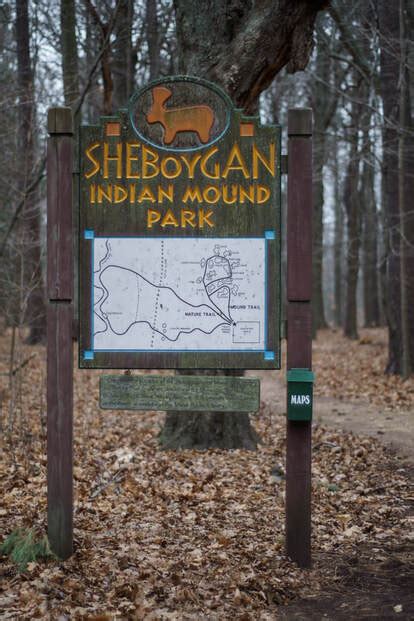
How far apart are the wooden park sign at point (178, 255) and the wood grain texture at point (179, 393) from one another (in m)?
0.01

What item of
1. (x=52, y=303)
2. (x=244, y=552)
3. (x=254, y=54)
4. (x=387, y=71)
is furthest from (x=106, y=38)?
(x=244, y=552)

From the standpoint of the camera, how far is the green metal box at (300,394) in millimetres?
5516

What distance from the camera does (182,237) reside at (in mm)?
5621

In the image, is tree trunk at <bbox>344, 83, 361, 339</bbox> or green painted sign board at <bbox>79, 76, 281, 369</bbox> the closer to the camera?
green painted sign board at <bbox>79, 76, 281, 369</bbox>

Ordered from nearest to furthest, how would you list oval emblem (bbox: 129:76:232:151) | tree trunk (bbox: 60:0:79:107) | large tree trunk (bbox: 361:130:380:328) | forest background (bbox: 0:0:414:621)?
forest background (bbox: 0:0:414:621) → oval emblem (bbox: 129:76:232:151) → tree trunk (bbox: 60:0:79:107) → large tree trunk (bbox: 361:130:380:328)

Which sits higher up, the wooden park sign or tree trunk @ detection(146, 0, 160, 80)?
tree trunk @ detection(146, 0, 160, 80)

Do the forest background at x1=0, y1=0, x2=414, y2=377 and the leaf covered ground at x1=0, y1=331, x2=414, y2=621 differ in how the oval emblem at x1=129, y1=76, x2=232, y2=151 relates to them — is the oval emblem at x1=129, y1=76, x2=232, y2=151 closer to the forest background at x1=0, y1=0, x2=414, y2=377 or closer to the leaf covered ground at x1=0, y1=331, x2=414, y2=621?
the leaf covered ground at x1=0, y1=331, x2=414, y2=621

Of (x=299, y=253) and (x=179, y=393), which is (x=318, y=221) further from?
(x=179, y=393)

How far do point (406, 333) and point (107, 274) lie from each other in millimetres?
12428

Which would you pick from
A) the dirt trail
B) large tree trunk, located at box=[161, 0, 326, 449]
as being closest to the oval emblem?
large tree trunk, located at box=[161, 0, 326, 449]

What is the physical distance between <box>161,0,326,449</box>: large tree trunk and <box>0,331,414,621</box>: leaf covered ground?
14.7ft

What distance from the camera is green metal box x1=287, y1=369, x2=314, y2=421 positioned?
217 inches

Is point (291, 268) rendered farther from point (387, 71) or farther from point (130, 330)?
point (387, 71)

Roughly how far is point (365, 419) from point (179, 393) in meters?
7.85
